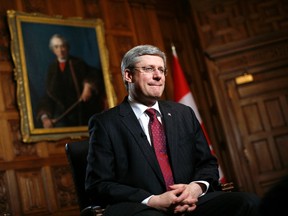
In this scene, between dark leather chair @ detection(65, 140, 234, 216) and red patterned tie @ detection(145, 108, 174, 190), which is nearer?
red patterned tie @ detection(145, 108, 174, 190)

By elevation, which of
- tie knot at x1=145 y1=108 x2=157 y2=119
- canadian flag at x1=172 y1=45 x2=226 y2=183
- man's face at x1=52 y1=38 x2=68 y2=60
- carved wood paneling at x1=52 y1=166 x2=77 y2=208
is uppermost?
man's face at x1=52 y1=38 x2=68 y2=60

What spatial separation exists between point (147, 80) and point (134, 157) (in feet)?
1.71

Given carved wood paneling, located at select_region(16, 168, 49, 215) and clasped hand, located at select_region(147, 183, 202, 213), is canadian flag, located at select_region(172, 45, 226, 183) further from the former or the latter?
clasped hand, located at select_region(147, 183, 202, 213)

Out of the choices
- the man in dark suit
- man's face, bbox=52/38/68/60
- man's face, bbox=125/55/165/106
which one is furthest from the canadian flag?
man's face, bbox=125/55/165/106

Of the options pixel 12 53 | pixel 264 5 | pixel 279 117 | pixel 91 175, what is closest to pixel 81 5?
pixel 12 53

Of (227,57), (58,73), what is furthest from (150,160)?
(227,57)

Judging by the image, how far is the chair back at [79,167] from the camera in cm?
295

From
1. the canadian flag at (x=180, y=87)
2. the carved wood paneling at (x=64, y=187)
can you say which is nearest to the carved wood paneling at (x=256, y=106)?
the canadian flag at (x=180, y=87)

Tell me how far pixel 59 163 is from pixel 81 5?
6.97 feet

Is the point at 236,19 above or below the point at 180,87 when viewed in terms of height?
above

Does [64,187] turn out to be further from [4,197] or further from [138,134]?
[138,134]

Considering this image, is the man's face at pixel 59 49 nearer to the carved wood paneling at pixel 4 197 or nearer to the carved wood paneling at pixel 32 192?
the carved wood paneling at pixel 32 192

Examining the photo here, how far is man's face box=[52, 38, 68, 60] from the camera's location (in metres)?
5.22

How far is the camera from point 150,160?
257 centimetres
